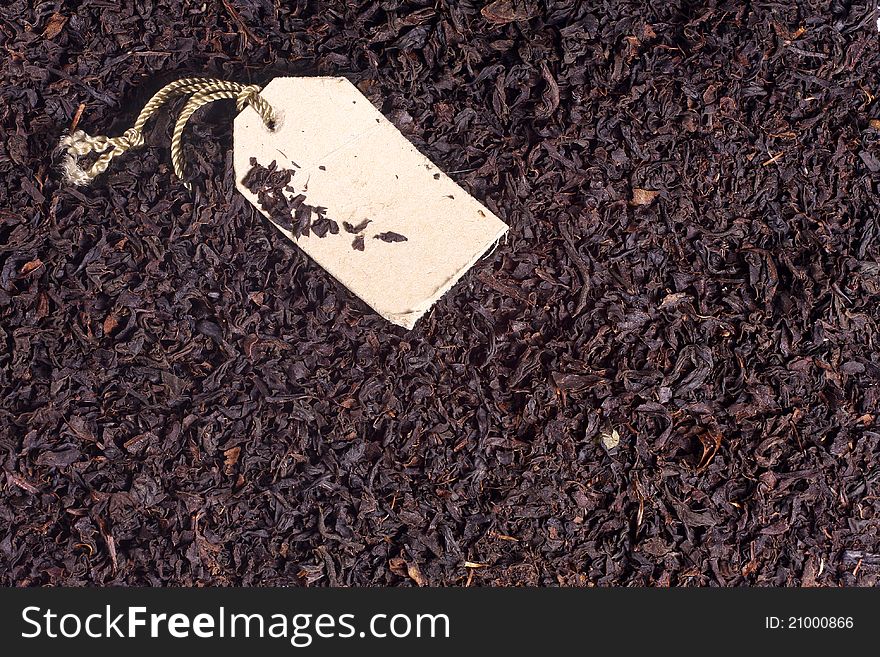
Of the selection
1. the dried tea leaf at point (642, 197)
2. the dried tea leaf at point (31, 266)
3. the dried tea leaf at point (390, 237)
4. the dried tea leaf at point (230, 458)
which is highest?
the dried tea leaf at point (642, 197)

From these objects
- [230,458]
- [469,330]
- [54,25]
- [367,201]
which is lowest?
[230,458]

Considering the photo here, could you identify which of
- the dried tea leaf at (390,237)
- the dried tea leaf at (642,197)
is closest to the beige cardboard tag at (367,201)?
the dried tea leaf at (390,237)

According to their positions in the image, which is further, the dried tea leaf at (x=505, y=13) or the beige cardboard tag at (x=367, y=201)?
the dried tea leaf at (x=505, y=13)

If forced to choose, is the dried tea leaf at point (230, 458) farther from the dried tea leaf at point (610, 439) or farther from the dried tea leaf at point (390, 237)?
the dried tea leaf at point (610, 439)

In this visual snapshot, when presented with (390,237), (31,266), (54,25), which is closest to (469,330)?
(390,237)

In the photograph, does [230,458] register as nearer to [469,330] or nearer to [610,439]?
[469,330]
